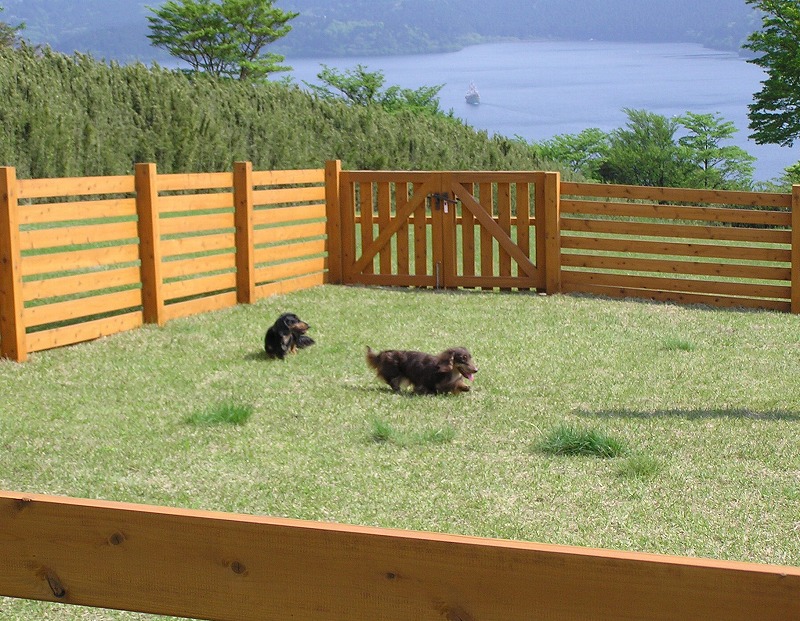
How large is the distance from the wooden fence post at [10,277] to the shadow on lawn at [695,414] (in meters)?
5.00

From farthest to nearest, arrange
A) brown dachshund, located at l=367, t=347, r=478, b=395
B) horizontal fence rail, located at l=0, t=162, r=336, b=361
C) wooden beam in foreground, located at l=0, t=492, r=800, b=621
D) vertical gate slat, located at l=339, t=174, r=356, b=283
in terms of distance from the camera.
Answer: vertical gate slat, located at l=339, t=174, r=356, b=283 → horizontal fence rail, located at l=0, t=162, r=336, b=361 → brown dachshund, located at l=367, t=347, r=478, b=395 → wooden beam in foreground, located at l=0, t=492, r=800, b=621

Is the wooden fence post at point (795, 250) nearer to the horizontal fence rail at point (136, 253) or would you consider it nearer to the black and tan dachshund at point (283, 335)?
the horizontal fence rail at point (136, 253)

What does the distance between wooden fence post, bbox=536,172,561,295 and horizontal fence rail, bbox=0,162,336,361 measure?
10.2ft

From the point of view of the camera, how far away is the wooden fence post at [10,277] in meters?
9.12

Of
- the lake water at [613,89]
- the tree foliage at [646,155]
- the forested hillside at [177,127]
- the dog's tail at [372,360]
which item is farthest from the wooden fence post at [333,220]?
the lake water at [613,89]

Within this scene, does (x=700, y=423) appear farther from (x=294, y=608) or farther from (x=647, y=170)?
(x=647, y=170)

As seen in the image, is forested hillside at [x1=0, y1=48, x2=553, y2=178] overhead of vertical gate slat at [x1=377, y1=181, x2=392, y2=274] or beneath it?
overhead

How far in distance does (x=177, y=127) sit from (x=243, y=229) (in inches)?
296

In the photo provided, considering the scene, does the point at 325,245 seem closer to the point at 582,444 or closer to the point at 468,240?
the point at 468,240

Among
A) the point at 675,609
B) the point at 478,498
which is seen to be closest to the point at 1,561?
the point at 675,609

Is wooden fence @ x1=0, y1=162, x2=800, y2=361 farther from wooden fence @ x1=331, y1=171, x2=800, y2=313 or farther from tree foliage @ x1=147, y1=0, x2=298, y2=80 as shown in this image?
tree foliage @ x1=147, y1=0, x2=298, y2=80

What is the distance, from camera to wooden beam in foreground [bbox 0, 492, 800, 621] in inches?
75.1

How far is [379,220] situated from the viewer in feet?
48.5

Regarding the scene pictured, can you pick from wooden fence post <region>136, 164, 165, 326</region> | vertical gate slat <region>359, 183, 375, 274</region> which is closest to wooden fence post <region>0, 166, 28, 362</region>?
wooden fence post <region>136, 164, 165, 326</region>
